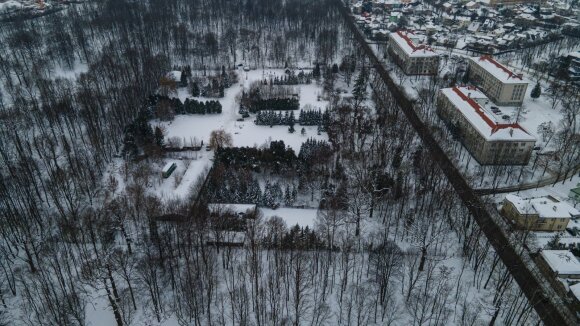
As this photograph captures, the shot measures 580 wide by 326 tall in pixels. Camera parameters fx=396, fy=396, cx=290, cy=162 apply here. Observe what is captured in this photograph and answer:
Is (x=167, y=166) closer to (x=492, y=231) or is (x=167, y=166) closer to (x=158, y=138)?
(x=158, y=138)

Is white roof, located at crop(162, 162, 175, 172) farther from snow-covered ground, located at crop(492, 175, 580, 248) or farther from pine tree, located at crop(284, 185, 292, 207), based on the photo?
snow-covered ground, located at crop(492, 175, 580, 248)

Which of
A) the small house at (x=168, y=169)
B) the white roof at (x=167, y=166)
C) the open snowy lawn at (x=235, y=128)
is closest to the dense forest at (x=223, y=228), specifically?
the small house at (x=168, y=169)

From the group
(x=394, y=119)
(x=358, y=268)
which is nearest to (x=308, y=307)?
(x=358, y=268)

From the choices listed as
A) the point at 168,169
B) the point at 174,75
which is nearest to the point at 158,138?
the point at 168,169

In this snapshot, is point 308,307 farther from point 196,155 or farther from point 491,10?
point 491,10

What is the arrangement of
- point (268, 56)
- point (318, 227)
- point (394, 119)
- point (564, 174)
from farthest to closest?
point (268, 56), point (394, 119), point (564, 174), point (318, 227)

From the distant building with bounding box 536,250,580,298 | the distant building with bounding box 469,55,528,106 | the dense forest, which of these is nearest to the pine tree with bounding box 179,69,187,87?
the dense forest
